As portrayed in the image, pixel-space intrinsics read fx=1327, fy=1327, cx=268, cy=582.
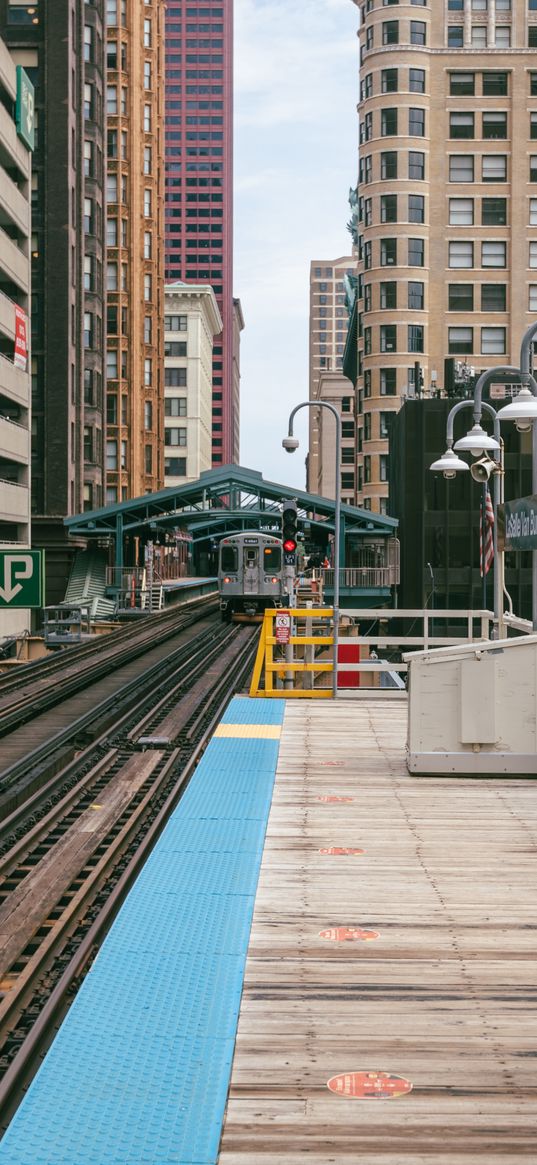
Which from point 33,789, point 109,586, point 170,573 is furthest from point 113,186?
point 33,789

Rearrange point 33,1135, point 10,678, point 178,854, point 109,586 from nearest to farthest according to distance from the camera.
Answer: point 33,1135 < point 178,854 < point 10,678 < point 109,586

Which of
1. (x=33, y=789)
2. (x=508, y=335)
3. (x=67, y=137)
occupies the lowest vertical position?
(x=33, y=789)

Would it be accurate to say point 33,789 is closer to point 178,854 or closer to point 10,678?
point 178,854

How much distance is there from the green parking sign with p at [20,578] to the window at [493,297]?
7257 centimetres

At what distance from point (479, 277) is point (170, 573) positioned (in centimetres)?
4179

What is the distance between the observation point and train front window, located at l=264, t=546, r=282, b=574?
190 feet

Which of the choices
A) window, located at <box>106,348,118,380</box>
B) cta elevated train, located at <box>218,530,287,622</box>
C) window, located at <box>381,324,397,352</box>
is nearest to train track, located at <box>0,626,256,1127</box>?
cta elevated train, located at <box>218,530,287,622</box>

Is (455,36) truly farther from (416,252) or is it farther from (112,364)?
(112,364)

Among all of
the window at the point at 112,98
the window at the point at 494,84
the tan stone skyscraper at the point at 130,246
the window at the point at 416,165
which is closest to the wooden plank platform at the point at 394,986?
the window at the point at 416,165

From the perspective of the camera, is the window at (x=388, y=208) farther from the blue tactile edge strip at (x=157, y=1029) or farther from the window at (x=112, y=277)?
the blue tactile edge strip at (x=157, y=1029)

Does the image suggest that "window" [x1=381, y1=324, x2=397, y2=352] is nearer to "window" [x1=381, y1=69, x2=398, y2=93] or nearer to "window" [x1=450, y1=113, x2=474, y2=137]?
"window" [x1=450, y1=113, x2=474, y2=137]

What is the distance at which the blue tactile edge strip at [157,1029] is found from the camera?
5.96 m

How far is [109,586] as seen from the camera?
72.8m

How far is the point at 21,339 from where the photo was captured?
64.4 meters
